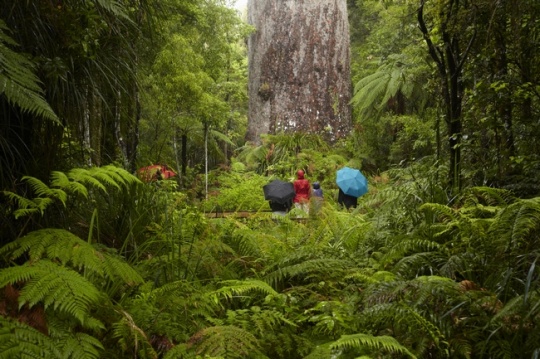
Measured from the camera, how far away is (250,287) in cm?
281

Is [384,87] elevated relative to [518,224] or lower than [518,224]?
elevated

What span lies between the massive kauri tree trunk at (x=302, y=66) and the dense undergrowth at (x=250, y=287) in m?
8.56

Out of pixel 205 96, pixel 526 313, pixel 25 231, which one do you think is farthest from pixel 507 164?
pixel 205 96

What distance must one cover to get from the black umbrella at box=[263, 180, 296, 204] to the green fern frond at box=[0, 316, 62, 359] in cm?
598

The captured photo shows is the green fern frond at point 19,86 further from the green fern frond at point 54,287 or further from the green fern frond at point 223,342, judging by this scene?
the green fern frond at point 223,342

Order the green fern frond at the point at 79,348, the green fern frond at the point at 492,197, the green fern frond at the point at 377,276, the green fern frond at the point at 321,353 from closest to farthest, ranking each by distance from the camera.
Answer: the green fern frond at the point at 79,348 → the green fern frond at the point at 321,353 → the green fern frond at the point at 377,276 → the green fern frond at the point at 492,197

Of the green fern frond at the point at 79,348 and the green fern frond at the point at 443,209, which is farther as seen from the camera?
the green fern frond at the point at 443,209

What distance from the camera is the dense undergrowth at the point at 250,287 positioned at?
2.01 meters

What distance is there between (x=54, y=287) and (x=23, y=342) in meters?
0.24

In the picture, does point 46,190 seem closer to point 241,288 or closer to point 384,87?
point 241,288

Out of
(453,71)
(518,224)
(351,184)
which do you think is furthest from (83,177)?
(351,184)

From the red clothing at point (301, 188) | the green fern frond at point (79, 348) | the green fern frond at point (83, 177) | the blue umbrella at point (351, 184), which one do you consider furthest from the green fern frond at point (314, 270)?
the blue umbrella at point (351, 184)

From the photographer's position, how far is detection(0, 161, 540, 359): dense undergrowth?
2.01m

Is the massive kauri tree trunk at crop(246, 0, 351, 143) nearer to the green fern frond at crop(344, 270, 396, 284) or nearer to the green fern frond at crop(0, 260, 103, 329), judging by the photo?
the green fern frond at crop(344, 270, 396, 284)
